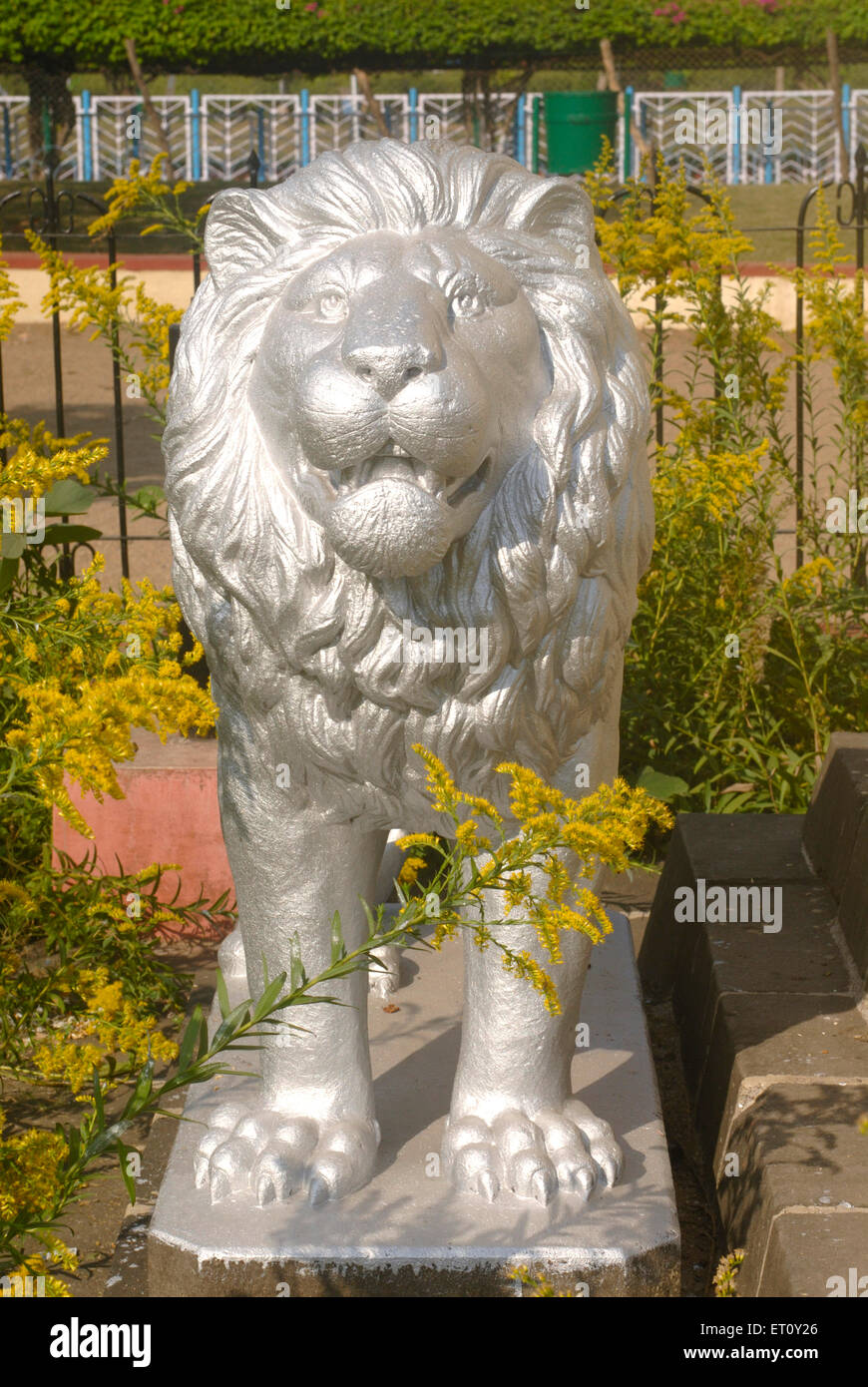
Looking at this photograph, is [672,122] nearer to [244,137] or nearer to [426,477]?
[244,137]

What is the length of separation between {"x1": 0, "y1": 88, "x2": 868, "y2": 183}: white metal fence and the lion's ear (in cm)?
1690

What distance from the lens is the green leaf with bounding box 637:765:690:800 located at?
11.8 ft

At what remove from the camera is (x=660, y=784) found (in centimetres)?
359

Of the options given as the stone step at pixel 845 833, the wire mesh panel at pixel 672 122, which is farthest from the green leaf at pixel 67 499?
the wire mesh panel at pixel 672 122

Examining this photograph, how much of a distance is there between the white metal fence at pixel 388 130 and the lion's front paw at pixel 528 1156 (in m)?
17.2

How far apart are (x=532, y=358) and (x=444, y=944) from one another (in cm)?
151

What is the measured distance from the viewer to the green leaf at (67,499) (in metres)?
3.12

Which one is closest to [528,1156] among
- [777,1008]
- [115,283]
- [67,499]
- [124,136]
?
[777,1008]

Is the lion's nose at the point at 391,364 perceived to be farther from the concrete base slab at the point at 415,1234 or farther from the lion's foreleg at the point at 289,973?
the concrete base slab at the point at 415,1234

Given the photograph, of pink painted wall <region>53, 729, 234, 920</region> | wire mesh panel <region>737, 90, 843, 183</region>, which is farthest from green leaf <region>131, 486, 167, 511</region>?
wire mesh panel <region>737, 90, 843, 183</region>

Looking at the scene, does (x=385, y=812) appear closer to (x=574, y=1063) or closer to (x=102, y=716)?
(x=102, y=716)

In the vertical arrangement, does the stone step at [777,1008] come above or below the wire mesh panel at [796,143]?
below

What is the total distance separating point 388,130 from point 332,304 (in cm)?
1885

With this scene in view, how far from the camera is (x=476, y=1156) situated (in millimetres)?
2184
